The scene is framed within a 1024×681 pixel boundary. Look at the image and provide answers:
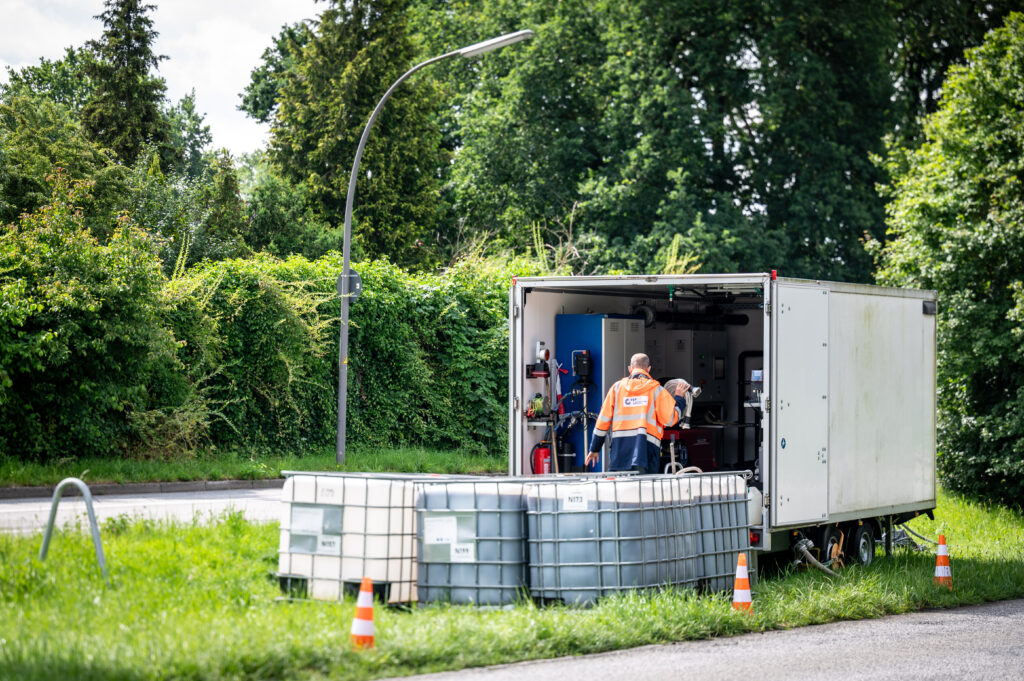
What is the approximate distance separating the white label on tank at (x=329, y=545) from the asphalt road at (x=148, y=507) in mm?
2357

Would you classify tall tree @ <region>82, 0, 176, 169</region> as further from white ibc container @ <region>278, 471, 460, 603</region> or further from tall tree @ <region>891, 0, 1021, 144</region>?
white ibc container @ <region>278, 471, 460, 603</region>

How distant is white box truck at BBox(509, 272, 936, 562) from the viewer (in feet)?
35.1

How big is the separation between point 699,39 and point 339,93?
447 inches

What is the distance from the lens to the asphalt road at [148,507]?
11375 millimetres

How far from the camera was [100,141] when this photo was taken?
36188 mm

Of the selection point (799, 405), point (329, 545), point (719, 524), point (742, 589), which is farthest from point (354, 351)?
point (742, 589)

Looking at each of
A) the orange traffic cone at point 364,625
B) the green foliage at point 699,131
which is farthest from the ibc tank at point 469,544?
the green foliage at point 699,131

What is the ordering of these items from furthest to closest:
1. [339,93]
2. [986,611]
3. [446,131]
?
1. [446,131]
2. [339,93]
3. [986,611]

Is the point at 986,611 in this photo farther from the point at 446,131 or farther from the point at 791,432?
the point at 446,131

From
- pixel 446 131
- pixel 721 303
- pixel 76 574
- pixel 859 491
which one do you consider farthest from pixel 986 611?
pixel 446 131

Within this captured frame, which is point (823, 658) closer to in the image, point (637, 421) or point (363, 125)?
point (637, 421)

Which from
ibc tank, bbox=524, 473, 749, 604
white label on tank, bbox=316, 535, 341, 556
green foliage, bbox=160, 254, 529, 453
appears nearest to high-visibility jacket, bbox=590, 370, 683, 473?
ibc tank, bbox=524, 473, 749, 604

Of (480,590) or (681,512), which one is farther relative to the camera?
(681,512)

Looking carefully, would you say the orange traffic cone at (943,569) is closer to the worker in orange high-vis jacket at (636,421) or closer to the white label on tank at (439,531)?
the worker in orange high-vis jacket at (636,421)
